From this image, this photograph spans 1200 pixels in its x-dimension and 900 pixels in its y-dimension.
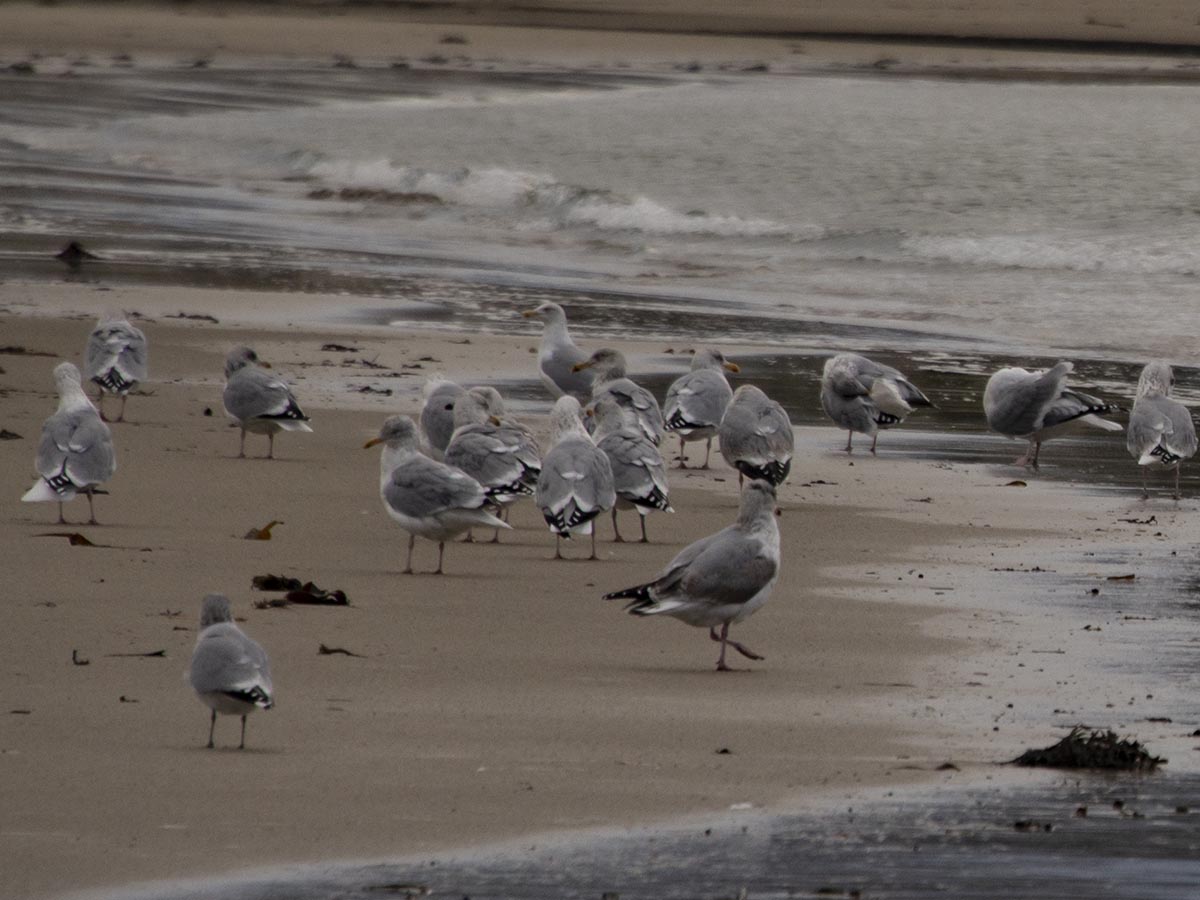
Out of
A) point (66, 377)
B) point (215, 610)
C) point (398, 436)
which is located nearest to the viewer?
point (215, 610)

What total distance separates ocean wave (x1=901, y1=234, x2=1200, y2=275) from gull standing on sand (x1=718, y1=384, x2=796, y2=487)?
1421cm

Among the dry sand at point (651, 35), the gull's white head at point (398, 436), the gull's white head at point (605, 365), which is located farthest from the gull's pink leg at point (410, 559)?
the dry sand at point (651, 35)

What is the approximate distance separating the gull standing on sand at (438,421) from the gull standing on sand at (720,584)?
4130mm

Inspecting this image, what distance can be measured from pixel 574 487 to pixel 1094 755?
13.0 feet

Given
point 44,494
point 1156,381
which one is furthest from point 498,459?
point 1156,381

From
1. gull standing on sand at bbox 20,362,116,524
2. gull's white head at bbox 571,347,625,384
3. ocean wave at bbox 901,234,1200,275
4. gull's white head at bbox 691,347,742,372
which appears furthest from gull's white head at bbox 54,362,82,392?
ocean wave at bbox 901,234,1200,275

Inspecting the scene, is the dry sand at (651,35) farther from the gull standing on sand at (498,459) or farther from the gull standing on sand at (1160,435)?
the gull standing on sand at (498,459)

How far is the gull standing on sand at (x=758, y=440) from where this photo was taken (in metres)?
12.6

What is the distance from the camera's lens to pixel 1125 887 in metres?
6.16

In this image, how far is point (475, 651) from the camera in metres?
8.72

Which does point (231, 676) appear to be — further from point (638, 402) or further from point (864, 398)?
point (864, 398)

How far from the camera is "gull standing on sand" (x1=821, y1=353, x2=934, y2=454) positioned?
1471cm

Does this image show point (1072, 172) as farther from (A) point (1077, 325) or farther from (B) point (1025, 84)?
(B) point (1025, 84)

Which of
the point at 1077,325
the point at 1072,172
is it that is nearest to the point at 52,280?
the point at 1077,325
